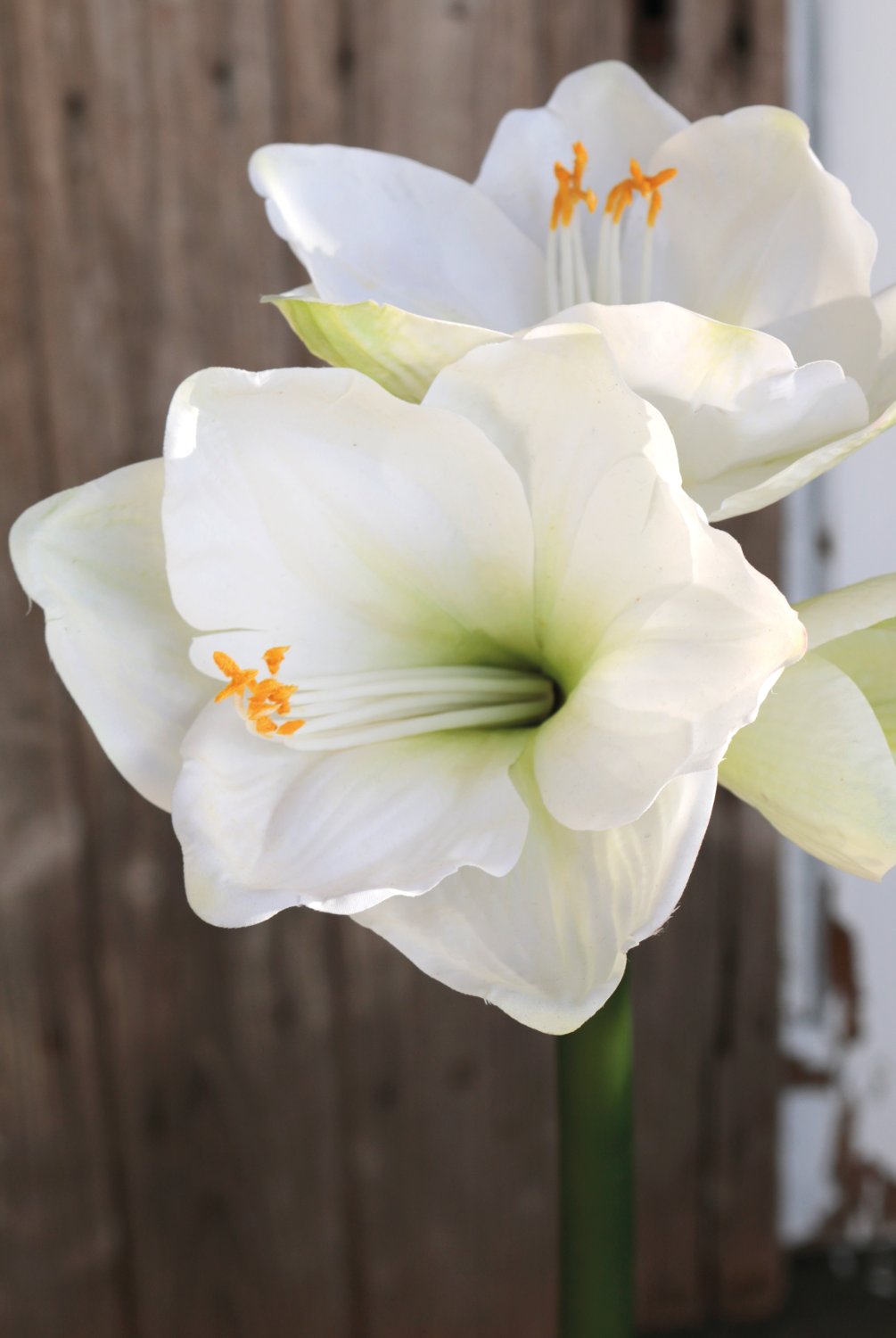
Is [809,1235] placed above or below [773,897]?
below

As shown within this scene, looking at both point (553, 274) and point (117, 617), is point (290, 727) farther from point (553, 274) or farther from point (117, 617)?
point (553, 274)

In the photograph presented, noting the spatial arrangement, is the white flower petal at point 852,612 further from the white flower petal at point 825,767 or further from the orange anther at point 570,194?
the orange anther at point 570,194

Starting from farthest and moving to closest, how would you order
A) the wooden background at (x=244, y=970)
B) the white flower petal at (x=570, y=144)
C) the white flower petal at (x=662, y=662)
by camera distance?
the wooden background at (x=244, y=970) → the white flower petal at (x=570, y=144) → the white flower petal at (x=662, y=662)

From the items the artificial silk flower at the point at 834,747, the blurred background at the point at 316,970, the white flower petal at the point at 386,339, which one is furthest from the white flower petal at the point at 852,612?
the blurred background at the point at 316,970

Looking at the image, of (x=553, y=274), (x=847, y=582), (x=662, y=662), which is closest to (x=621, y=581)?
(x=662, y=662)

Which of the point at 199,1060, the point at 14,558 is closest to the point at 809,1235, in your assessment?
the point at 199,1060

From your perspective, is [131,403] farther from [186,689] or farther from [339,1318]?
[339,1318]

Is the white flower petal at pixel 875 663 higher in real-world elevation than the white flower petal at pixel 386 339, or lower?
lower
